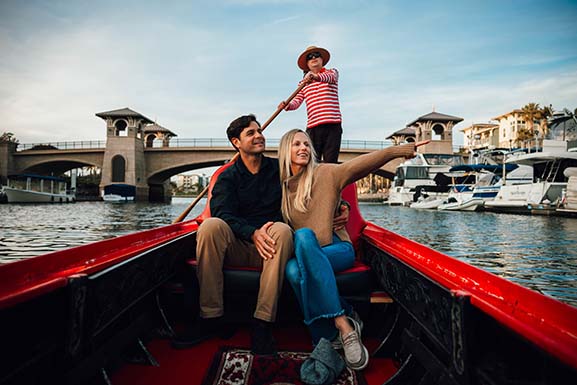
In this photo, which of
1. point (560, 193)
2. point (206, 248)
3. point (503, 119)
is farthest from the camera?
point (503, 119)

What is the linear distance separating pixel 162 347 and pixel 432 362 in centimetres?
128

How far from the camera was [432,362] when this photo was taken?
3.98 feet

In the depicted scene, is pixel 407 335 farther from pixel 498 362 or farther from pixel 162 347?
pixel 162 347

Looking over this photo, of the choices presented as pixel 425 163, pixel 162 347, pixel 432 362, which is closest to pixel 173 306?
pixel 162 347

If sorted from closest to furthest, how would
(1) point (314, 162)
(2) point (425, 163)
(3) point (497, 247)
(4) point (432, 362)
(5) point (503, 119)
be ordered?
(4) point (432, 362) → (1) point (314, 162) → (3) point (497, 247) → (2) point (425, 163) → (5) point (503, 119)

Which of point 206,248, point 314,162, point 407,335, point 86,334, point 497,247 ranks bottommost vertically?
point 497,247

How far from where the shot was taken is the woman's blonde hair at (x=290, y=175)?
1.92 meters

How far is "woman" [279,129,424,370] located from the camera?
1580 millimetres

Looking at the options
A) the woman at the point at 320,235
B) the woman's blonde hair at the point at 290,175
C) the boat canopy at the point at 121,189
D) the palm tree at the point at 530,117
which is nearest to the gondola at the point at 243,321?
the woman at the point at 320,235

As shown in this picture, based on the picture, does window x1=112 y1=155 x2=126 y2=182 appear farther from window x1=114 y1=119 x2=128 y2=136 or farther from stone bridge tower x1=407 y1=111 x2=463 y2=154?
stone bridge tower x1=407 y1=111 x2=463 y2=154

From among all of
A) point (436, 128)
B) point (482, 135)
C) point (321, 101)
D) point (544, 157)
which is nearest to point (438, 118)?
point (436, 128)

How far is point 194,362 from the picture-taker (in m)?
1.64

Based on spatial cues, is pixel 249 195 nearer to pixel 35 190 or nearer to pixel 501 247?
pixel 501 247

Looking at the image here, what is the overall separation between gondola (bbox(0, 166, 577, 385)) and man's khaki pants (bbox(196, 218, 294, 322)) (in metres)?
0.10
